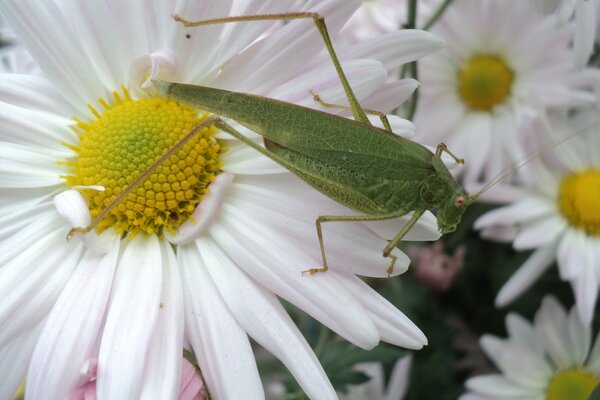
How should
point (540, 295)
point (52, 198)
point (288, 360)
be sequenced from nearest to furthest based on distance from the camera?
point (288, 360)
point (52, 198)
point (540, 295)

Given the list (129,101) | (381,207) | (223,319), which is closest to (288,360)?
(223,319)

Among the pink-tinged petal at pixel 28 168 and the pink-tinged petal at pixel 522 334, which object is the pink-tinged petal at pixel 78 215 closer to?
the pink-tinged petal at pixel 28 168

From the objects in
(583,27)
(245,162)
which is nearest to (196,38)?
(245,162)

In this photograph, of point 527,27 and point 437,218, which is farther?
point 527,27

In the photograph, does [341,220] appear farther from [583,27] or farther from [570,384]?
[570,384]

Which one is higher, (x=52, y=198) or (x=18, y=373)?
(x=52, y=198)

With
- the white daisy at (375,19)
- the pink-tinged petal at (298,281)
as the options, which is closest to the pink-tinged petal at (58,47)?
the pink-tinged petal at (298,281)

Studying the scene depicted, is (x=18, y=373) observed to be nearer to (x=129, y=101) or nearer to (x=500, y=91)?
(x=129, y=101)
